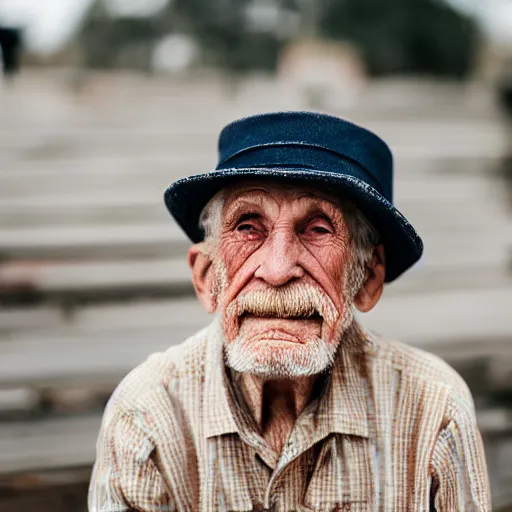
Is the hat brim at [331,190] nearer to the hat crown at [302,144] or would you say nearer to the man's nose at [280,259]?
the hat crown at [302,144]

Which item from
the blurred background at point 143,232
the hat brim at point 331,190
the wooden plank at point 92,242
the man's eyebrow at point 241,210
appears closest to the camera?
the hat brim at point 331,190

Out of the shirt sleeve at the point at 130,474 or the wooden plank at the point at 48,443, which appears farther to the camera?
the wooden plank at the point at 48,443

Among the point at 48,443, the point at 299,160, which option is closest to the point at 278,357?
the point at 299,160

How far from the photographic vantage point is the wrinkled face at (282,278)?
1.55m

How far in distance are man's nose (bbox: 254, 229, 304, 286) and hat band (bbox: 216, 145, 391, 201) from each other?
17cm

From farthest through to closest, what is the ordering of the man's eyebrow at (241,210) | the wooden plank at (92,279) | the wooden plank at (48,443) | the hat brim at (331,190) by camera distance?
the wooden plank at (92,279) → the wooden plank at (48,443) → the man's eyebrow at (241,210) → the hat brim at (331,190)

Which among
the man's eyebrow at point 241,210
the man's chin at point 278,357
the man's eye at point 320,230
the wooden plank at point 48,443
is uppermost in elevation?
the man's eyebrow at point 241,210

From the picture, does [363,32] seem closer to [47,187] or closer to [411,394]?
[47,187]

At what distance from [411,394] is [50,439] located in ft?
6.48

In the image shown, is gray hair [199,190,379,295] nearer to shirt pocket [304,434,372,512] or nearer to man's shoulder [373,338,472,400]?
man's shoulder [373,338,472,400]

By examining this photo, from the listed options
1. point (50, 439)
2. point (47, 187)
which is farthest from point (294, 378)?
point (47, 187)

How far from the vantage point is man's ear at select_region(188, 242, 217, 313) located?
1764 millimetres

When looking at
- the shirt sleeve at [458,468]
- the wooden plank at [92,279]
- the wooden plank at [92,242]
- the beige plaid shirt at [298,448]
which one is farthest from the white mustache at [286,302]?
the wooden plank at [92,242]

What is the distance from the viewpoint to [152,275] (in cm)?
475
